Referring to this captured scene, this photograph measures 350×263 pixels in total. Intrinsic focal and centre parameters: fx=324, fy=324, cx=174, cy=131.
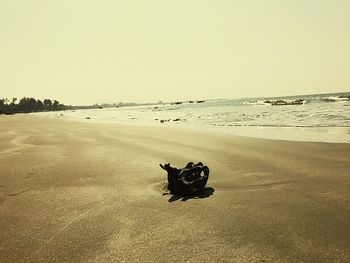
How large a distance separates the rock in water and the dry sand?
200 mm

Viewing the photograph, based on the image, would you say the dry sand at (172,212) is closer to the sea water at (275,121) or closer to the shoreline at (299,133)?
the shoreline at (299,133)

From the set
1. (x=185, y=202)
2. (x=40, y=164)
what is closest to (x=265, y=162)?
(x=185, y=202)

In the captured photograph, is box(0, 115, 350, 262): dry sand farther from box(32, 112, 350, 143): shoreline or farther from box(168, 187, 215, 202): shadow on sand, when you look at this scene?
box(32, 112, 350, 143): shoreline

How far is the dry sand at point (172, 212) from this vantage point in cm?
349

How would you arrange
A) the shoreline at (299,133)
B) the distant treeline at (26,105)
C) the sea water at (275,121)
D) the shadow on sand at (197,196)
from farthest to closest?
the distant treeline at (26,105) < the sea water at (275,121) < the shoreline at (299,133) < the shadow on sand at (197,196)

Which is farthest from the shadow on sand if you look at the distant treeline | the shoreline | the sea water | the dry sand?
the distant treeline

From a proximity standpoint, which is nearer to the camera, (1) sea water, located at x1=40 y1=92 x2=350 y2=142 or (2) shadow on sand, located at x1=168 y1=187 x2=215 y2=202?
(2) shadow on sand, located at x1=168 y1=187 x2=215 y2=202

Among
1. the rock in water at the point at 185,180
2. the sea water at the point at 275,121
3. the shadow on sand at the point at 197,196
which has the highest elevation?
the rock in water at the point at 185,180

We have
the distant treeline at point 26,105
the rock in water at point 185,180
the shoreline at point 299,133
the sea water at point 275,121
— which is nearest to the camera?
the rock in water at point 185,180

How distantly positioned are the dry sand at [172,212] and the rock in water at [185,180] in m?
0.20

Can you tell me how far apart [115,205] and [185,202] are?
1102mm

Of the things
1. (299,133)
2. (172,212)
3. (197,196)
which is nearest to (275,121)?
(299,133)

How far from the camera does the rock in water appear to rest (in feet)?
18.0

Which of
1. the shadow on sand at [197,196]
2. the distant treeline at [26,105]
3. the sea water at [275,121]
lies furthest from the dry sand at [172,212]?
the distant treeline at [26,105]
